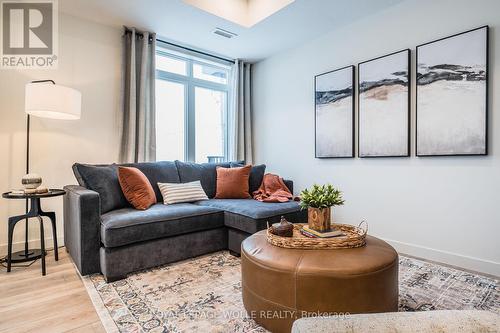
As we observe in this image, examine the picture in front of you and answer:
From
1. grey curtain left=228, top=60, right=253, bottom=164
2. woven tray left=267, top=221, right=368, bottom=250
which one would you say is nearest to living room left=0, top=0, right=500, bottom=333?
woven tray left=267, top=221, right=368, bottom=250

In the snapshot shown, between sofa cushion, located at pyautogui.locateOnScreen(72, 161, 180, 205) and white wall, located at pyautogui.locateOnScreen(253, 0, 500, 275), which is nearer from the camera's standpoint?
white wall, located at pyautogui.locateOnScreen(253, 0, 500, 275)

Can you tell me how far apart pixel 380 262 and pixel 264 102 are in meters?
3.38

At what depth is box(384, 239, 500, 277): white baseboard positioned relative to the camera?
220 centimetres

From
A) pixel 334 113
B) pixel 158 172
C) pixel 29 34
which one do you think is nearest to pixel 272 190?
pixel 334 113

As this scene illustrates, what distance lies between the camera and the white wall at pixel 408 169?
7.29ft

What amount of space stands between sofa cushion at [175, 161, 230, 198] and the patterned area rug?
1.14 meters

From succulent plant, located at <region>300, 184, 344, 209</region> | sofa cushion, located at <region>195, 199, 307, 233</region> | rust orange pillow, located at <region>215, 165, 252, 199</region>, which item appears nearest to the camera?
succulent plant, located at <region>300, 184, 344, 209</region>

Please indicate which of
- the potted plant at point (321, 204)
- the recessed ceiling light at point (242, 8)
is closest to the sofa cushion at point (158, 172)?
the recessed ceiling light at point (242, 8)

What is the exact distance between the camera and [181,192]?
2938 millimetres

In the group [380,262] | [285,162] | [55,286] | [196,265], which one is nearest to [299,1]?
[285,162]

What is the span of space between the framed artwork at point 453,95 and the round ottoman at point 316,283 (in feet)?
4.78

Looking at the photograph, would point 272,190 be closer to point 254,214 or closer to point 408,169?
point 254,214

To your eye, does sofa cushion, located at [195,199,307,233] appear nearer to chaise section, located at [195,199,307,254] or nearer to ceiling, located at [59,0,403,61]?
chaise section, located at [195,199,307,254]

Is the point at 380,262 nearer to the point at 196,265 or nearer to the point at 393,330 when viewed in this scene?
the point at 393,330
